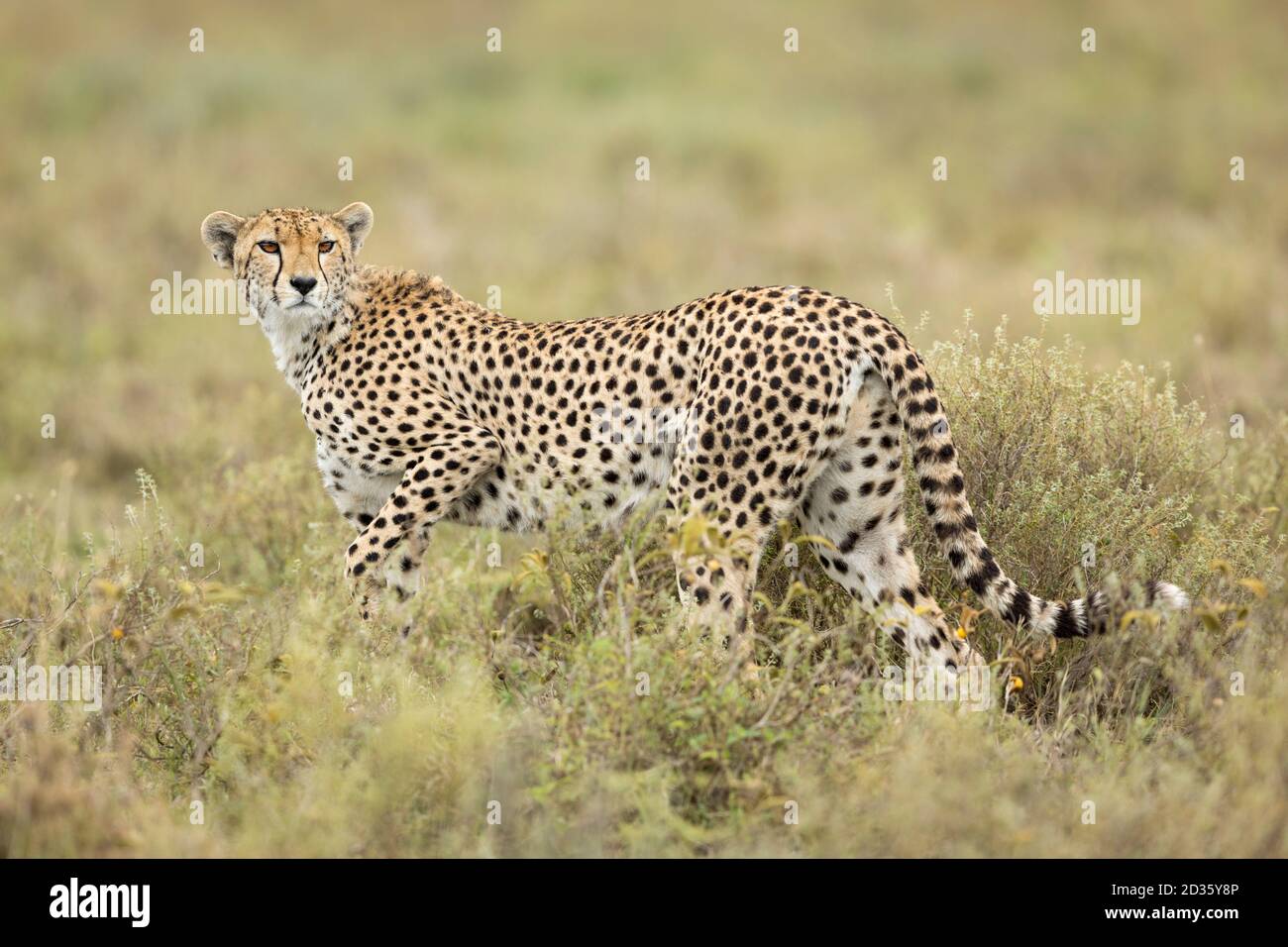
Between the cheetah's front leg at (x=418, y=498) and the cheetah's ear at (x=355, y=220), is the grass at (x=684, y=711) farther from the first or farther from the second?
the cheetah's ear at (x=355, y=220)

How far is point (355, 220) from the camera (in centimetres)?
533

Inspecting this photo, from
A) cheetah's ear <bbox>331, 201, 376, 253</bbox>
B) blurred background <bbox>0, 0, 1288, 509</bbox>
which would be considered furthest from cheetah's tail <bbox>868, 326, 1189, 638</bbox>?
cheetah's ear <bbox>331, 201, 376, 253</bbox>

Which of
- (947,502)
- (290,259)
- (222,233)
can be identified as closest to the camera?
(947,502)

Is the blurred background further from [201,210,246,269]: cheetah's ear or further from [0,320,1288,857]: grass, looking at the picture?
[201,210,246,269]: cheetah's ear

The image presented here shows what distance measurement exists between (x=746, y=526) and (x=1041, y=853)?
131cm

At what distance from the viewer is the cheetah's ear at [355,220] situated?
5289 millimetres

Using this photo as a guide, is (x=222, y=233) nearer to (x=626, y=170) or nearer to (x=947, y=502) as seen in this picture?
(x=947, y=502)

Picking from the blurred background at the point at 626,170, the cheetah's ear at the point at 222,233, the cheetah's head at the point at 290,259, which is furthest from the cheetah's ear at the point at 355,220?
the blurred background at the point at 626,170

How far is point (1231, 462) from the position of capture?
19.3 feet

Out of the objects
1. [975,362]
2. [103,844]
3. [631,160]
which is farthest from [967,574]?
[631,160]

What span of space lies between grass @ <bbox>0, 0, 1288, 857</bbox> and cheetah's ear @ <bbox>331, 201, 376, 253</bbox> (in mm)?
1107

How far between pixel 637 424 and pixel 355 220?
4.66ft

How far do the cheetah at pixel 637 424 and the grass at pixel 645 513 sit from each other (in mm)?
188

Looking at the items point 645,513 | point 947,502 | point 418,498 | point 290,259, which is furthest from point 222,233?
point 947,502
